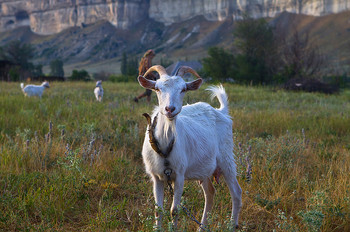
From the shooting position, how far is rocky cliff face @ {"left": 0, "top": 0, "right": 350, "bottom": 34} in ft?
424

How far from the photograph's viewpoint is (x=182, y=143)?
3018 mm

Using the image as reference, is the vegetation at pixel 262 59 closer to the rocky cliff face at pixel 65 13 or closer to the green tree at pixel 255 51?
the green tree at pixel 255 51

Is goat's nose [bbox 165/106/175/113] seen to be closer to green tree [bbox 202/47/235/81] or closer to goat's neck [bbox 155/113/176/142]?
goat's neck [bbox 155/113/176/142]

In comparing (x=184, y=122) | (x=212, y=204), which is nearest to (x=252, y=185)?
(x=212, y=204)

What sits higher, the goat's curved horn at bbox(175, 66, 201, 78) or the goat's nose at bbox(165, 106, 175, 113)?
the goat's curved horn at bbox(175, 66, 201, 78)

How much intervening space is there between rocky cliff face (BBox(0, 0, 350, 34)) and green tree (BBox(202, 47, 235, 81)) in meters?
99.3

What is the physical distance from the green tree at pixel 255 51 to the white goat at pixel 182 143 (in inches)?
921

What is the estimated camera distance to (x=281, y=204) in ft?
12.2

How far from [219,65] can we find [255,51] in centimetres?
497

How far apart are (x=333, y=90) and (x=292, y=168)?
16.5 meters

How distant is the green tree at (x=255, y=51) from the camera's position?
26453 millimetres

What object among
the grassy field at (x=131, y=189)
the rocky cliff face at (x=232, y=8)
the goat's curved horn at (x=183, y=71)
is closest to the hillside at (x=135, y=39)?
the rocky cliff face at (x=232, y=8)

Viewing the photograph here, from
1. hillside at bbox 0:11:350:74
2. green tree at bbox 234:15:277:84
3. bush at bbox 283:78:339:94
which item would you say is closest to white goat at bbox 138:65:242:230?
bush at bbox 283:78:339:94

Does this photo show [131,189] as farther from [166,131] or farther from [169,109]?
[169,109]
